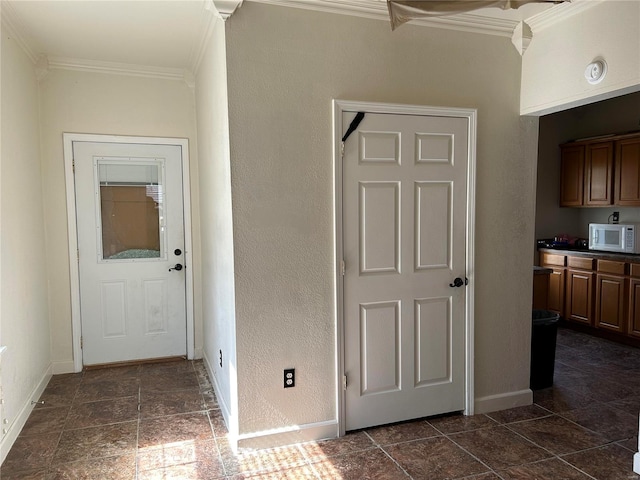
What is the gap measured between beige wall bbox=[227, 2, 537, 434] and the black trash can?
47.7 inches

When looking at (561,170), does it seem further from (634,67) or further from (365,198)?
(365,198)

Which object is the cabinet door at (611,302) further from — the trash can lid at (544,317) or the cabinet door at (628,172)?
the trash can lid at (544,317)

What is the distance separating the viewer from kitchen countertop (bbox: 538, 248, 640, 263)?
14.8 feet

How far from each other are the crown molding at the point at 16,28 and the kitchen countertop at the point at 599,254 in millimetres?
5480

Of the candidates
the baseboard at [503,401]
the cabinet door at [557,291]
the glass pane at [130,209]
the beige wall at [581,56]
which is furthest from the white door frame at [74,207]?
the cabinet door at [557,291]

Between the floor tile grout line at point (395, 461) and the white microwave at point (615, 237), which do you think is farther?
the white microwave at point (615, 237)

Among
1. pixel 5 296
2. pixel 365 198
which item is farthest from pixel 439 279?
pixel 5 296

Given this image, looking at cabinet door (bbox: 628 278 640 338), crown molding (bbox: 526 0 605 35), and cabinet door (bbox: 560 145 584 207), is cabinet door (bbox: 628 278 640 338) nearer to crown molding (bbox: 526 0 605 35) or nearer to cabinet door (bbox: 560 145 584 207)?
cabinet door (bbox: 560 145 584 207)

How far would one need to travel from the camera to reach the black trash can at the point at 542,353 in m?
3.46

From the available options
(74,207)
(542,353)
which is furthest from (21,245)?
(542,353)

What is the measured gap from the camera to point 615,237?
15.8 ft

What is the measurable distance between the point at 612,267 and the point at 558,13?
3.00 m

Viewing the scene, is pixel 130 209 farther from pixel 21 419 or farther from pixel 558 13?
pixel 558 13

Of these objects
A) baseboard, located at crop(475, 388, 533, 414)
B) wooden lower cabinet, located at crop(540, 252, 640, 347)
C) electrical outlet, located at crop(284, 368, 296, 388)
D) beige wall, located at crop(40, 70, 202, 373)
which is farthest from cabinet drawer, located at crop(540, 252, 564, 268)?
beige wall, located at crop(40, 70, 202, 373)
